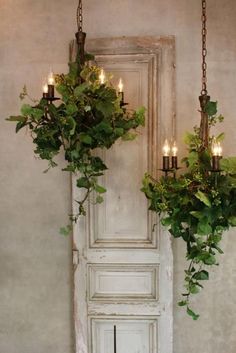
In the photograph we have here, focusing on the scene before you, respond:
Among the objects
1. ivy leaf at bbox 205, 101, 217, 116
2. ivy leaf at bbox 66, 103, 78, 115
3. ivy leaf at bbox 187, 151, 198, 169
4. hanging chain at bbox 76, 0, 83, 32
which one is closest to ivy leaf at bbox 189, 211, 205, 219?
ivy leaf at bbox 187, 151, 198, 169

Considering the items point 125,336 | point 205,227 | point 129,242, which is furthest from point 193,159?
point 125,336

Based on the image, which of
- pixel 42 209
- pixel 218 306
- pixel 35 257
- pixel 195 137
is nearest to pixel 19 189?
pixel 42 209

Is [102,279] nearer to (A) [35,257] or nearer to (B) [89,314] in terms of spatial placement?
(B) [89,314]

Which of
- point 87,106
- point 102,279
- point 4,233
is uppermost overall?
point 87,106

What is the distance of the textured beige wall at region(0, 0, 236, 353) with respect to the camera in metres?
2.20

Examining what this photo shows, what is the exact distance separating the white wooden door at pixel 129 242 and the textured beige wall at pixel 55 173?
3.8 inches

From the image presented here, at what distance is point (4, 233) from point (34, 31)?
1.16 metres

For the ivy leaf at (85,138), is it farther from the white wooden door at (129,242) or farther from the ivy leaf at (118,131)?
the white wooden door at (129,242)

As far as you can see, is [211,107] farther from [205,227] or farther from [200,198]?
[205,227]

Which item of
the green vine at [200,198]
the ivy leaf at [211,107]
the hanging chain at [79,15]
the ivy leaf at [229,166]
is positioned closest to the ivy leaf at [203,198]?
the green vine at [200,198]

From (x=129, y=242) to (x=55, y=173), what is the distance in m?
0.57

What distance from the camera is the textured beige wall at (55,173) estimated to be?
2197mm

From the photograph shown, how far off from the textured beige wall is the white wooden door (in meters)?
0.10

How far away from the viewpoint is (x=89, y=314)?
228 centimetres
